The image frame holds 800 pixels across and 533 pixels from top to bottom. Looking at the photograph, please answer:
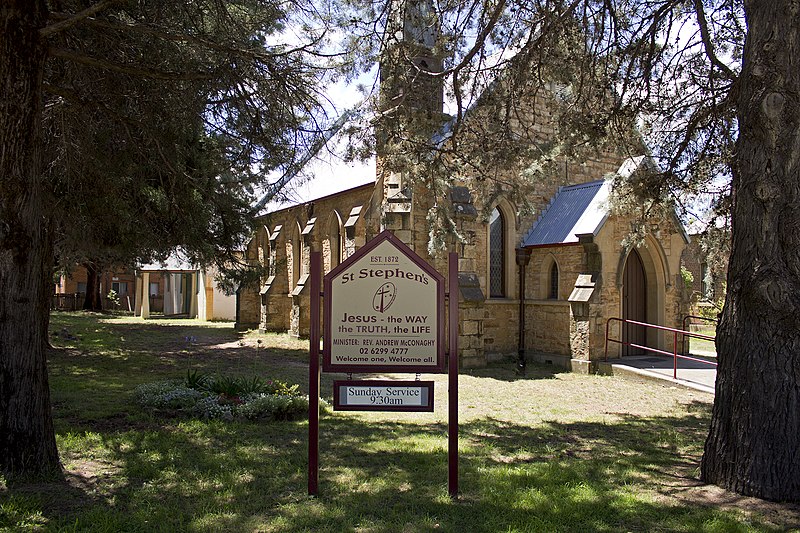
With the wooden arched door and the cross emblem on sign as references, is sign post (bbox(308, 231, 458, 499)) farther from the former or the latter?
the wooden arched door

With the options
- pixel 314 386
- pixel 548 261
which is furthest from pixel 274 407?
pixel 548 261

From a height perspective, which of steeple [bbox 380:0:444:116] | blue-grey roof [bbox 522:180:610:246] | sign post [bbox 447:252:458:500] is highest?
steeple [bbox 380:0:444:116]

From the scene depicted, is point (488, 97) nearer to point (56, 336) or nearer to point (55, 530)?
point (55, 530)

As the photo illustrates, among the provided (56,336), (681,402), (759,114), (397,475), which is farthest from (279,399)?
(56,336)

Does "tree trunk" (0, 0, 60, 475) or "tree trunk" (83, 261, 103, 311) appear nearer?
"tree trunk" (0, 0, 60, 475)

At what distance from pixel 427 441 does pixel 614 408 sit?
14.9 ft

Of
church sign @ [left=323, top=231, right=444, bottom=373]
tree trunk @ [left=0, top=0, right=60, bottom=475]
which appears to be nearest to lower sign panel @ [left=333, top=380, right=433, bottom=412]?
church sign @ [left=323, top=231, right=444, bottom=373]

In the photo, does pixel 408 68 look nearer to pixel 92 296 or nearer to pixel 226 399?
pixel 226 399

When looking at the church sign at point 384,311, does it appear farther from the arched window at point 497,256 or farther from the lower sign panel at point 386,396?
the arched window at point 497,256

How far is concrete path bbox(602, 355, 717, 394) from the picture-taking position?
12.5 metres

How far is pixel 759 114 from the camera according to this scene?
564 cm

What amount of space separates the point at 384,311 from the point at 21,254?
338cm

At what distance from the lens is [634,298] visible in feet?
53.2

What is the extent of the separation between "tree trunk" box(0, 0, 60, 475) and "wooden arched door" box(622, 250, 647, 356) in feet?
45.0
